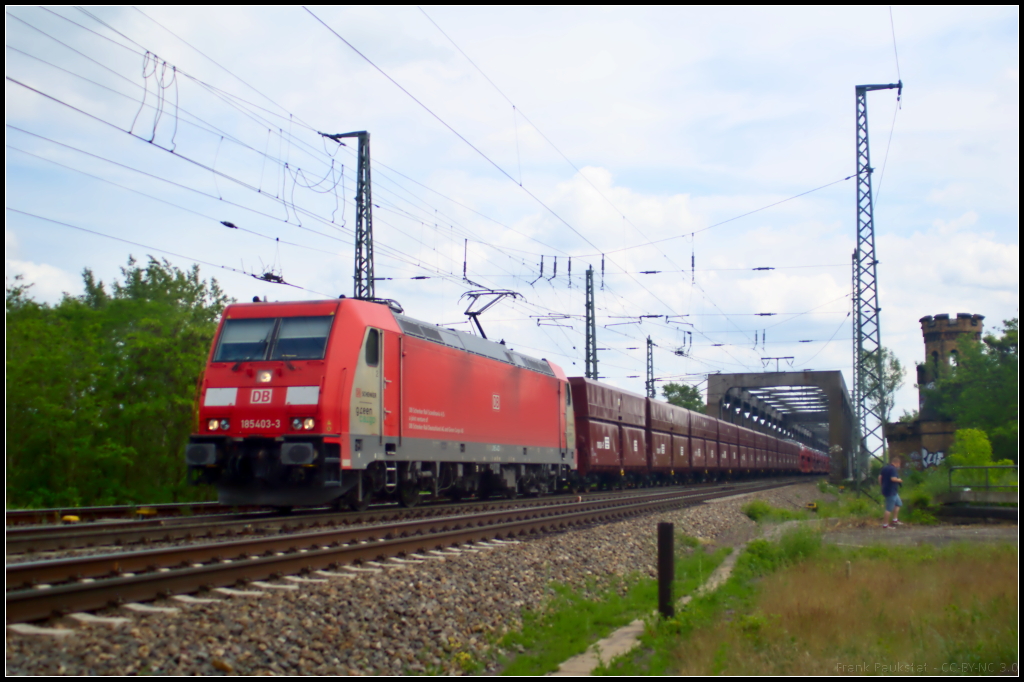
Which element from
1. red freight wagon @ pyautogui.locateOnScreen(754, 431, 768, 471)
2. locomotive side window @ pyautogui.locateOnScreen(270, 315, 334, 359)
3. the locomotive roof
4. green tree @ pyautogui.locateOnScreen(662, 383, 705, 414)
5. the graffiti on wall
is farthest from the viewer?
green tree @ pyautogui.locateOnScreen(662, 383, 705, 414)

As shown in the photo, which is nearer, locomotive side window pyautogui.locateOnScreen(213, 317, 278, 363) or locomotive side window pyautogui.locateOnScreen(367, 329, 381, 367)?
locomotive side window pyautogui.locateOnScreen(213, 317, 278, 363)

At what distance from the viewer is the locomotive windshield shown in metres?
13.2

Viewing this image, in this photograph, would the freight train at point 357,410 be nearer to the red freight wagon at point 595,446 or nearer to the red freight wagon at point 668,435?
the red freight wagon at point 595,446

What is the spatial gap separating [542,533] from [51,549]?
276 inches

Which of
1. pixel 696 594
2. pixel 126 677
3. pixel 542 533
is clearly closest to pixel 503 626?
pixel 696 594

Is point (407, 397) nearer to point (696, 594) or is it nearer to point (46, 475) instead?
point (696, 594)

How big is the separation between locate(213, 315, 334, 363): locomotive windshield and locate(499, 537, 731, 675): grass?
6077 mm

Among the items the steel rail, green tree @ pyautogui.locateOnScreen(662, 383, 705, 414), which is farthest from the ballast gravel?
green tree @ pyautogui.locateOnScreen(662, 383, 705, 414)

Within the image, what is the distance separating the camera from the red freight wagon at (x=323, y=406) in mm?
12719

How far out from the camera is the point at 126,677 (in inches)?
186

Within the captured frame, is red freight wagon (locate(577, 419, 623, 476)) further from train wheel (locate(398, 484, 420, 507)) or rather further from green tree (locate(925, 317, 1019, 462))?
green tree (locate(925, 317, 1019, 462))

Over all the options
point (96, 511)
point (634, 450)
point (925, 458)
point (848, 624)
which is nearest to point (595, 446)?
point (634, 450)

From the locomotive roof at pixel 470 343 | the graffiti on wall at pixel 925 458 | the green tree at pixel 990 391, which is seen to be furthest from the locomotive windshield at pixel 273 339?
the graffiti on wall at pixel 925 458

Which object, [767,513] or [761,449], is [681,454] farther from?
[761,449]
